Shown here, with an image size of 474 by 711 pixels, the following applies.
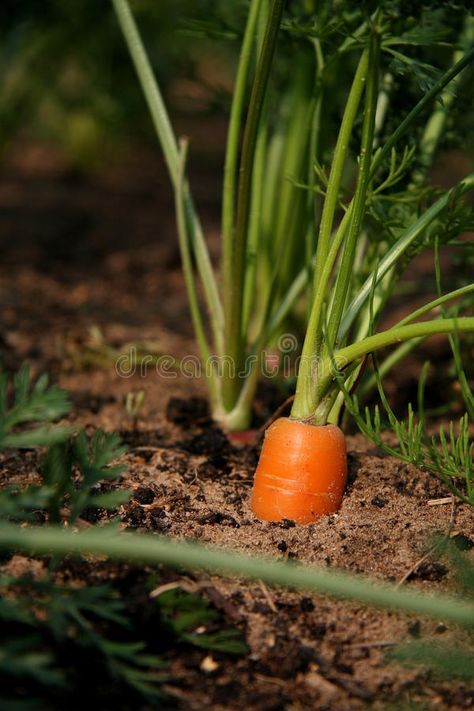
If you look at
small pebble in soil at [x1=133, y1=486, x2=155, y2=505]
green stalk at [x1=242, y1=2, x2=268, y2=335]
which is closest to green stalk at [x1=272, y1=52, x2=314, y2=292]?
green stalk at [x1=242, y1=2, x2=268, y2=335]

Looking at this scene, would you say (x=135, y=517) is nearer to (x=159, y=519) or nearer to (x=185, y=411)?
(x=159, y=519)

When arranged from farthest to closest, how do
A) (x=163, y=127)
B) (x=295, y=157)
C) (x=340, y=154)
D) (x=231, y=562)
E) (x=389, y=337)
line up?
(x=295, y=157)
(x=163, y=127)
(x=340, y=154)
(x=389, y=337)
(x=231, y=562)

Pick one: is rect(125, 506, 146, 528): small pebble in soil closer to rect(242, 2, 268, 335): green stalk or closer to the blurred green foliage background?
rect(242, 2, 268, 335): green stalk

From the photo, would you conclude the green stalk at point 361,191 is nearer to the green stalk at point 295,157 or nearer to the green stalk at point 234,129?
the green stalk at point 234,129

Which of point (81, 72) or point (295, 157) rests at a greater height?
point (81, 72)

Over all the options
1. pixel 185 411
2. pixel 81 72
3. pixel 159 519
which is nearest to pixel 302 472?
pixel 159 519

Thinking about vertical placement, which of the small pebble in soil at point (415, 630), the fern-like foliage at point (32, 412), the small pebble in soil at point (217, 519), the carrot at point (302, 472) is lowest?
the small pebble in soil at point (415, 630)

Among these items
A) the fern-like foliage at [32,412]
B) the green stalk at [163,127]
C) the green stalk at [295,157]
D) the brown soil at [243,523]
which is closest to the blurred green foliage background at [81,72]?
the brown soil at [243,523]

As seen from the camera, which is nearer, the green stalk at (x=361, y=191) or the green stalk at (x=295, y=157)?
the green stalk at (x=361, y=191)
